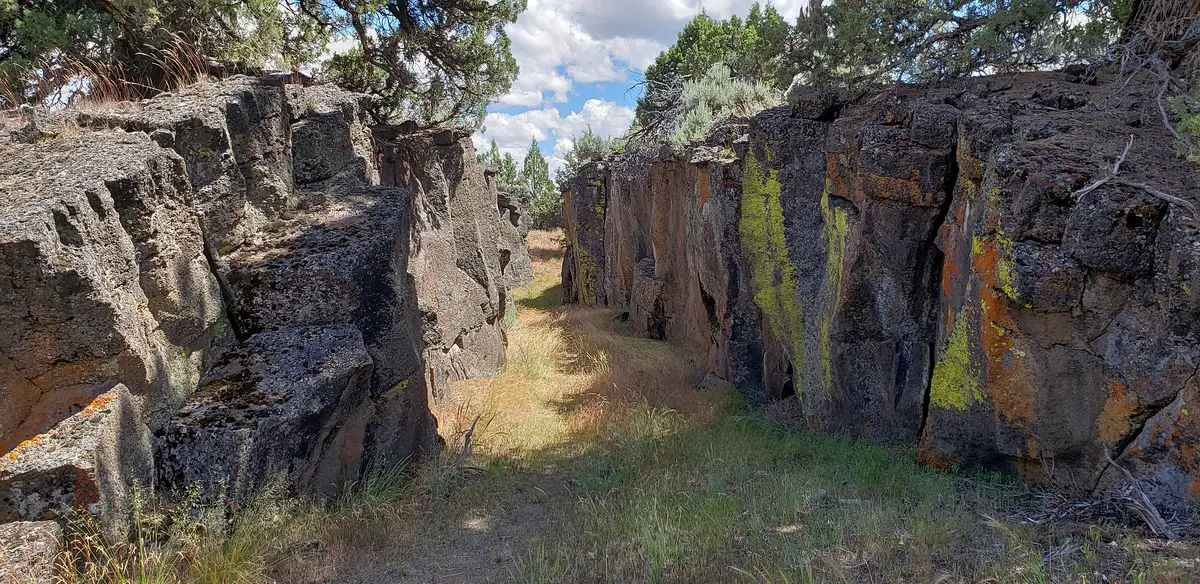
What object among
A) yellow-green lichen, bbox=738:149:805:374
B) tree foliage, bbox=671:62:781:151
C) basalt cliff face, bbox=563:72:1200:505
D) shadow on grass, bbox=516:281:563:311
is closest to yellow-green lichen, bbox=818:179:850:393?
basalt cliff face, bbox=563:72:1200:505

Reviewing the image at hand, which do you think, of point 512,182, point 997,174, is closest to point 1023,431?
point 997,174

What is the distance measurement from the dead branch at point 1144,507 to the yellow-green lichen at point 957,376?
2.84 ft

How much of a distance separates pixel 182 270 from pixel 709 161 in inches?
212

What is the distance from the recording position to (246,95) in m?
5.13

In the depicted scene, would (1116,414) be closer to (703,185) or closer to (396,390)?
(396,390)

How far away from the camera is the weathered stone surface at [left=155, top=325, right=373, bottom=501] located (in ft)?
12.9

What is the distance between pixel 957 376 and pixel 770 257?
2.64 m

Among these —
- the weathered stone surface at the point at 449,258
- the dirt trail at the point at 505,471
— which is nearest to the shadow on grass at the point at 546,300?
the dirt trail at the point at 505,471

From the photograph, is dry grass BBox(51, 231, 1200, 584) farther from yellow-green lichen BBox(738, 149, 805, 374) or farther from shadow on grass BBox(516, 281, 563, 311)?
shadow on grass BBox(516, 281, 563, 311)

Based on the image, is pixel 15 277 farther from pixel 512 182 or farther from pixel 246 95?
pixel 512 182

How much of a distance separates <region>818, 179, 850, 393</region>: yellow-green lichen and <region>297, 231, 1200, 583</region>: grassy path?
2.27 ft

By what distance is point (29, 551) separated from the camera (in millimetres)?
3186

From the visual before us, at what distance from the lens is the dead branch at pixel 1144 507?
313 cm

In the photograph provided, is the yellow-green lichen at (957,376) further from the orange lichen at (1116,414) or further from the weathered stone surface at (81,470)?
the weathered stone surface at (81,470)
